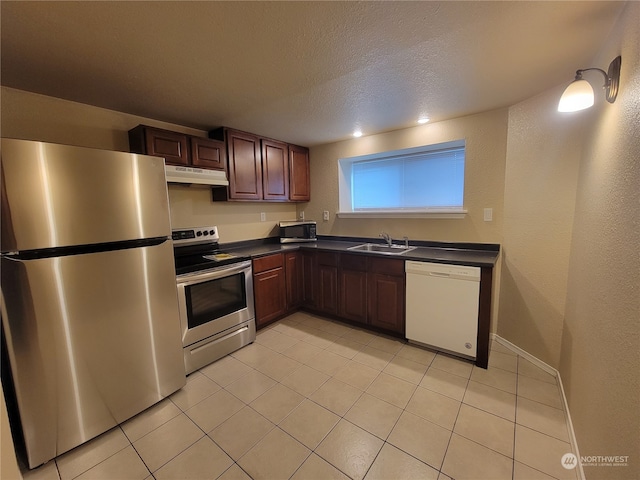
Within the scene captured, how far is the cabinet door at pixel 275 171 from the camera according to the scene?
10.2 ft

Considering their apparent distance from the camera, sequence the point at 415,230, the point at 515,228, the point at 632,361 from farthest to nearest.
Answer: the point at 415,230, the point at 515,228, the point at 632,361

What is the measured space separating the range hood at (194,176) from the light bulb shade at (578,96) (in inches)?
101

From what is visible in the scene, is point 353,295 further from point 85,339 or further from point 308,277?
point 85,339

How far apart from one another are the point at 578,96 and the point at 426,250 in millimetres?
1642

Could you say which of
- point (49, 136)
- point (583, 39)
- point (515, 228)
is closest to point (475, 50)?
point (583, 39)

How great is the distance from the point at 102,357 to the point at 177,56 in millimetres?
1793

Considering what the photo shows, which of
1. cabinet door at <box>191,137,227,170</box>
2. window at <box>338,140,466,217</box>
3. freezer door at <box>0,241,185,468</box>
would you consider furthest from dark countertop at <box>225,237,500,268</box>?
freezer door at <box>0,241,185,468</box>

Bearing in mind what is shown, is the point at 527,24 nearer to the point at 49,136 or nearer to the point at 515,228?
the point at 515,228

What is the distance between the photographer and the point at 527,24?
4.14 feet

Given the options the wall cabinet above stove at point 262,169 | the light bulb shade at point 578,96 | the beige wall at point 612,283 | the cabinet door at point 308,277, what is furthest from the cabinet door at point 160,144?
the beige wall at point 612,283

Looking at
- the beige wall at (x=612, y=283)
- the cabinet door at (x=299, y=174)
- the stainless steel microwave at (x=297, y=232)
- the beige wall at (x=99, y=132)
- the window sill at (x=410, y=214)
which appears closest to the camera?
the beige wall at (x=612, y=283)

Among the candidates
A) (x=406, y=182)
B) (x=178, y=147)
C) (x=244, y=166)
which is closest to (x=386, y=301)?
(x=406, y=182)

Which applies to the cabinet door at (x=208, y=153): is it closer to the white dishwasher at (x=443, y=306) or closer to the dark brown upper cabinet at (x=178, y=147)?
the dark brown upper cabinet at (x=178, y=147)

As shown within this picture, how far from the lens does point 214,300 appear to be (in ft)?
7.43
